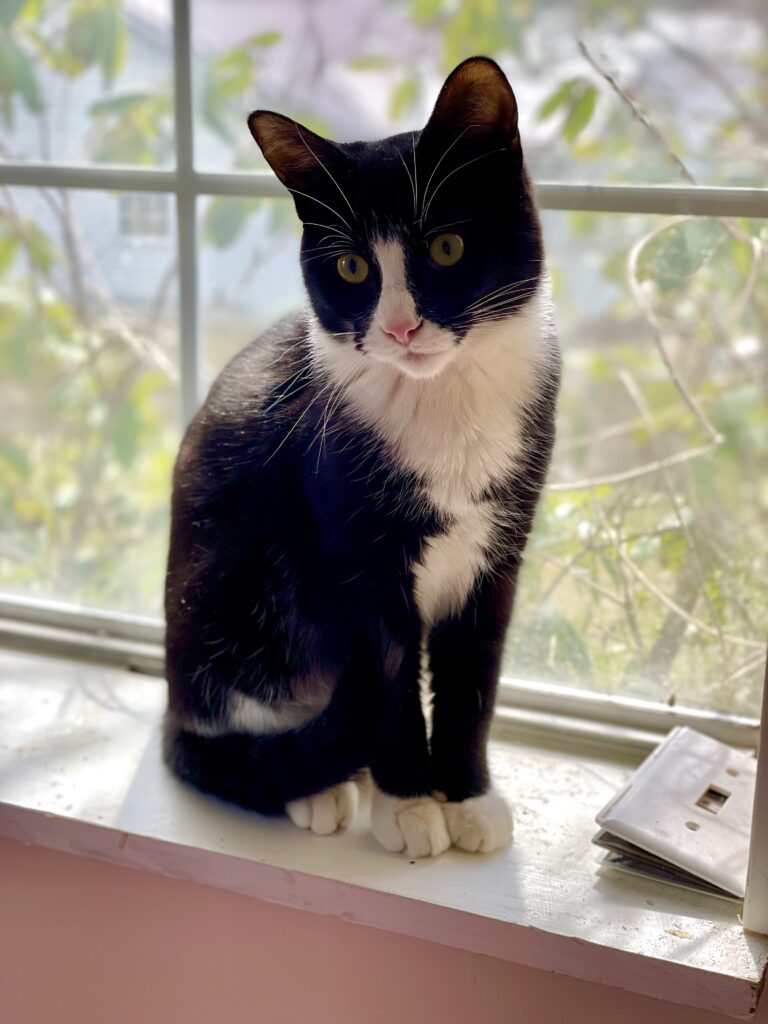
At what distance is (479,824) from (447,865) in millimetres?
52

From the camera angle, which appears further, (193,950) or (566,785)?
(566,785)

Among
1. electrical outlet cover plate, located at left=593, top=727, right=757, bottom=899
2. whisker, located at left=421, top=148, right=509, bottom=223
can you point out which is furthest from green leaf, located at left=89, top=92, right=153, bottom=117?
electrical outlet cover plate, located at left=593, top=727, right=757, bottom=899

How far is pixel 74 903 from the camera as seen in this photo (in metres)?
1.13

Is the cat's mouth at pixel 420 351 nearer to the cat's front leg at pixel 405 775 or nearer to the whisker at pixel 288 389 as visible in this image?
the whisker at pixel 288 389

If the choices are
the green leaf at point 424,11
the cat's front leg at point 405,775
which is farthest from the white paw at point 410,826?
the green leaf at point 424,11

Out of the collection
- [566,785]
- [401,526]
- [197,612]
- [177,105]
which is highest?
[177,105]

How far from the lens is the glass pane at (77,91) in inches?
58.7

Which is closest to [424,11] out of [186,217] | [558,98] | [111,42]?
[558,98]

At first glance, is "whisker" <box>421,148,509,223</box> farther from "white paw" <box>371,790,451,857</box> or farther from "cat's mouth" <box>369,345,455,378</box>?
"white paw" <box>371,790,451,857</box>

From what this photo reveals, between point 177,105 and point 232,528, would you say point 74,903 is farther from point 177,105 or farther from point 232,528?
point 177,105

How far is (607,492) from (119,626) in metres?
0.69

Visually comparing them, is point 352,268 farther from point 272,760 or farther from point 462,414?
point 272,760

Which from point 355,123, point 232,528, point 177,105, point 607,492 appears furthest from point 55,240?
point 607,492

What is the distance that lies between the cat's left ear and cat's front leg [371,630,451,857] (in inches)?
17.6
